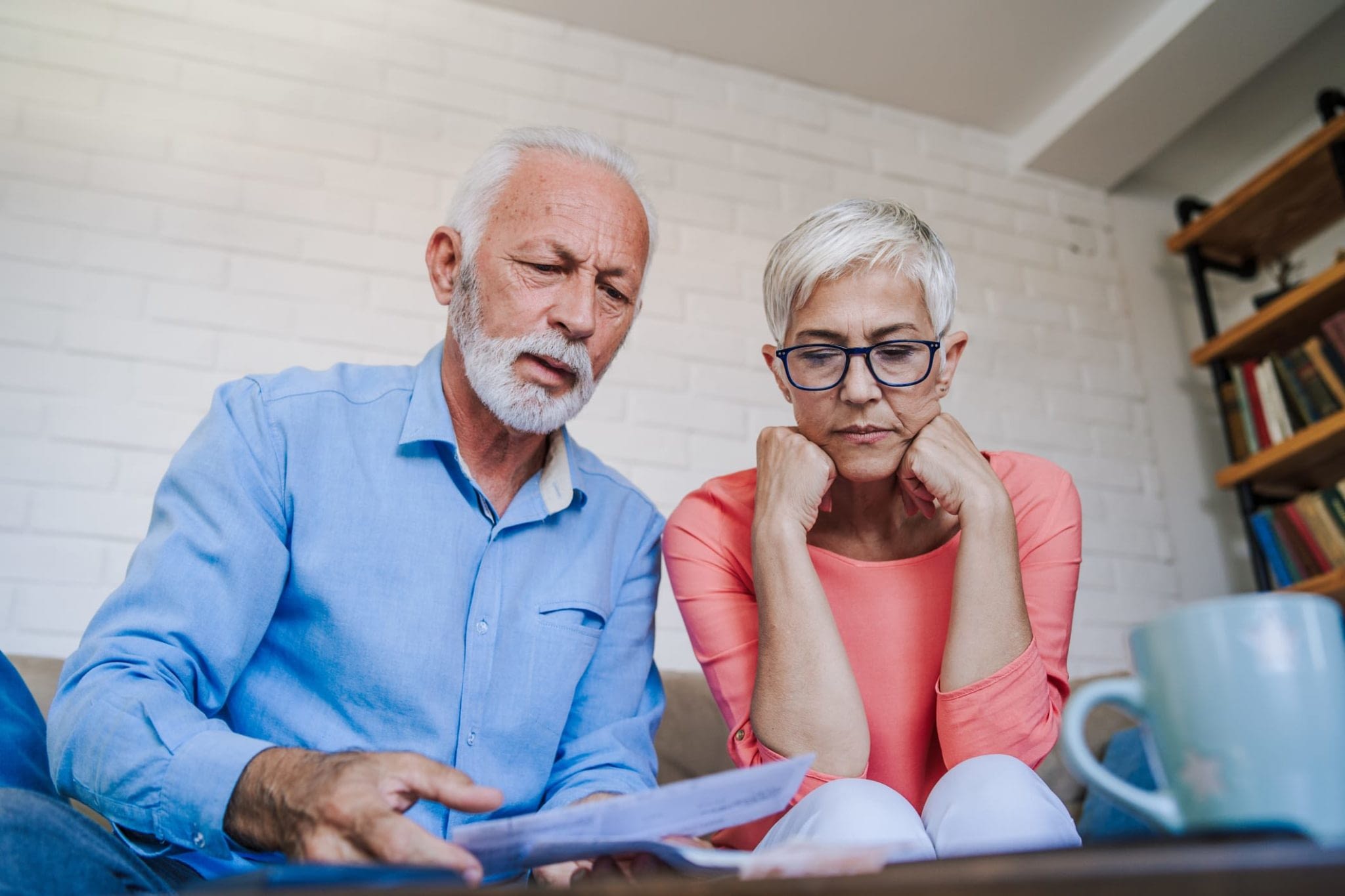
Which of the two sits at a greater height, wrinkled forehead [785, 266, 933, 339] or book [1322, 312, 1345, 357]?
book [1322, 312, 1345, 357]

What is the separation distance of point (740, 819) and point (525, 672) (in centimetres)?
61

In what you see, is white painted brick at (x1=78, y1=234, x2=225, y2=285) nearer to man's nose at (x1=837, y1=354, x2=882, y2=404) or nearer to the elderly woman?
the elderly woman

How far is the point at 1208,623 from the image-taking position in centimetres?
53

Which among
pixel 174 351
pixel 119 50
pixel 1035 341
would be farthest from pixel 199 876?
pixel 1035 341

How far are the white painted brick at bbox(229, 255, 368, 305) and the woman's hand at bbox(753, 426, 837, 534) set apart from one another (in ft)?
4.90

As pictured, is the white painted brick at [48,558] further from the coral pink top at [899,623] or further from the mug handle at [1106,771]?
the mug handle at [1106,771]

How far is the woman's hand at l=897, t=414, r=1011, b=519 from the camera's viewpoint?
50.4 inches

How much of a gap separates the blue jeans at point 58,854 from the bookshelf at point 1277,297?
2665 millimetres

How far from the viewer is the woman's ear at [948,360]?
4.64 ft

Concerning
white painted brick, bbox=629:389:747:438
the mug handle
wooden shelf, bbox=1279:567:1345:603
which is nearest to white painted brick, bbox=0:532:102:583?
white painted brick, bbox=629:389:747:438

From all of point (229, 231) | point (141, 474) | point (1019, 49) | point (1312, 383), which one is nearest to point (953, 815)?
point (141, 474)

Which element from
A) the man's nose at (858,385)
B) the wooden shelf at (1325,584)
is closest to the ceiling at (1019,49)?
the wooden shelf at (1325,584)

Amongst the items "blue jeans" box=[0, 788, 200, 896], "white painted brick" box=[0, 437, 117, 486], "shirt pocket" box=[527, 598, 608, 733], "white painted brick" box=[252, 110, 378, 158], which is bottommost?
"blue jeans" box=[0, 788, 200, 896]

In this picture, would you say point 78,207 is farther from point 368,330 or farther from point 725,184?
point 725,184
